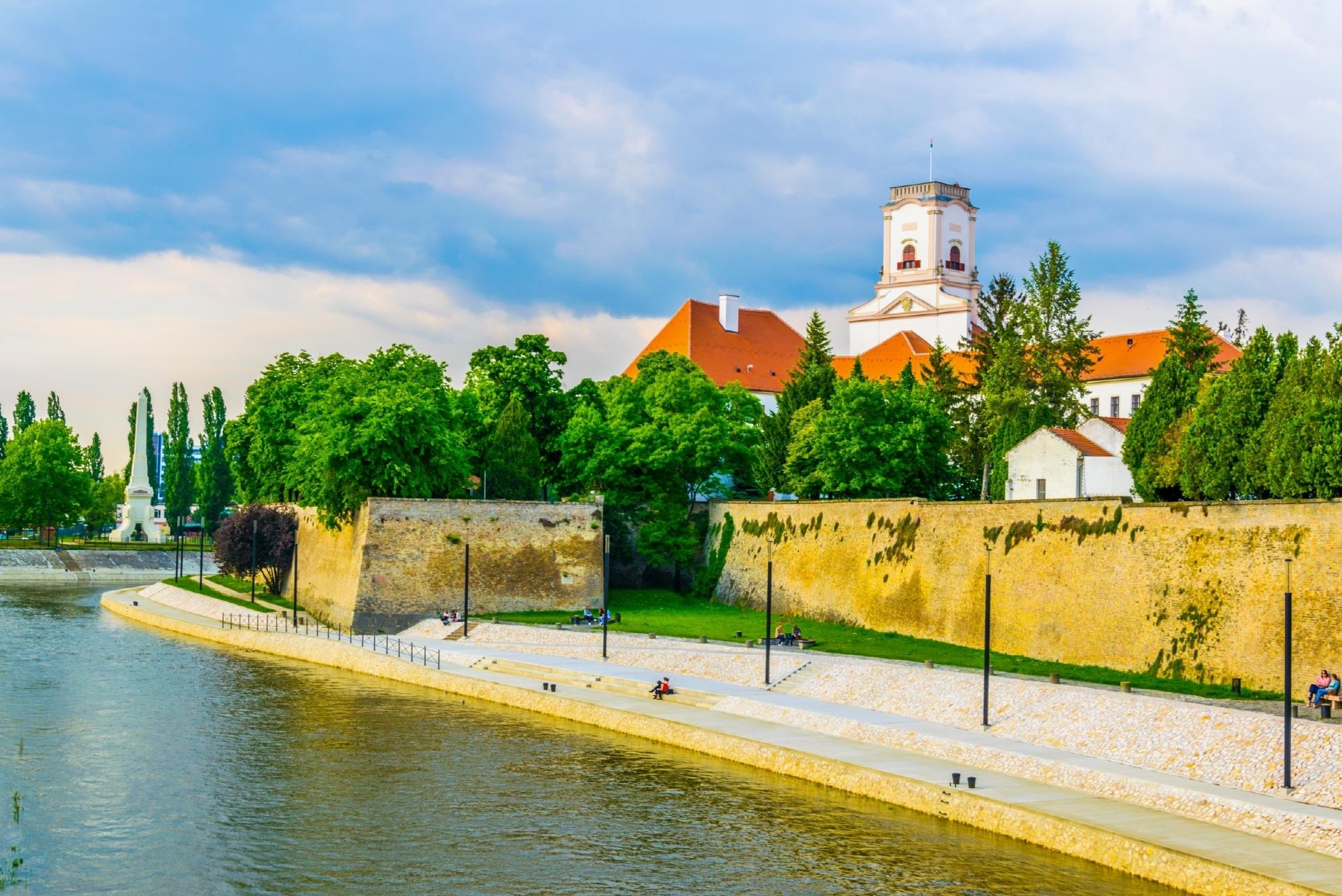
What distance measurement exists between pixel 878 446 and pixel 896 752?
96.0ft

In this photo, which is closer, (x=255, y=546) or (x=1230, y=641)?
(x=1230, y=641)

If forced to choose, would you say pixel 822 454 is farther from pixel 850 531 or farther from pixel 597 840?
pixel 597 840

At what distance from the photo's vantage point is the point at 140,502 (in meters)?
89.8

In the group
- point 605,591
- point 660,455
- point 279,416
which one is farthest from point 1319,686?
point 279,416

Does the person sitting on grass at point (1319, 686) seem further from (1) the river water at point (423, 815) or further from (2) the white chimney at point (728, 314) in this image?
(2) the white chimney at point (728, 314)

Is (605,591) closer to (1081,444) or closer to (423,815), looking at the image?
(1081,444)

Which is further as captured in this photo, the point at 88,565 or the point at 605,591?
the point at 88,565

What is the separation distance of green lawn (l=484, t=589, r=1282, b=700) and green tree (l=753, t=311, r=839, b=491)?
24.4 ft

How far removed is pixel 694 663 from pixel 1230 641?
12.4 metres

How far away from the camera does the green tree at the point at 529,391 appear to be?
5859cm

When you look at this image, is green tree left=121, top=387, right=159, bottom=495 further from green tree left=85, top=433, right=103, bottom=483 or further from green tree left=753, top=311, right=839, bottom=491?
green tree left=753, top=311, right=839, bottom=491

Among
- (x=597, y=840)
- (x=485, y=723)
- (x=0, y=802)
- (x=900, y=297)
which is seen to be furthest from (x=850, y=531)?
(x=900, y=297)

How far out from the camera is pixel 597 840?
21156 millimetres

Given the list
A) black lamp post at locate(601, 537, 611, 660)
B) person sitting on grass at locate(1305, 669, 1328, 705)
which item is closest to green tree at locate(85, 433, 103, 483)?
black lamp post at locate(601, 537, 611, 660)
